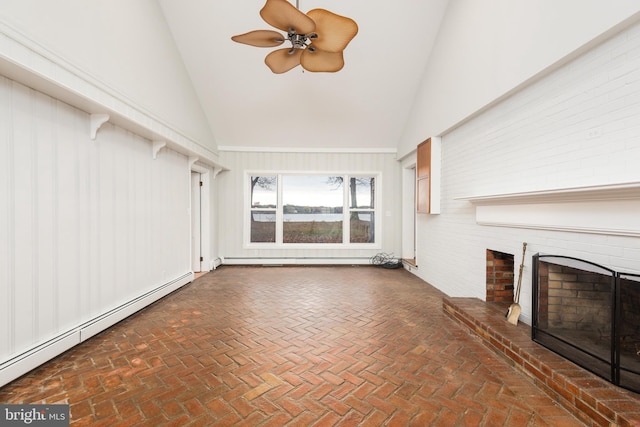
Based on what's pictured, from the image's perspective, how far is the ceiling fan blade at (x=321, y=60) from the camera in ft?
9.81

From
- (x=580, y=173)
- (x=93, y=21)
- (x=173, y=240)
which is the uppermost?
(x=93, y=21)

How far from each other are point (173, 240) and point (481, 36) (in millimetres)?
5055

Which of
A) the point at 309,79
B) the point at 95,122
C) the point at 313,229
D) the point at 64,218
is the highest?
the point at 309,79

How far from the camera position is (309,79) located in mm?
5062

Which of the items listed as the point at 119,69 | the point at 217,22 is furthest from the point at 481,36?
the point at 119,69

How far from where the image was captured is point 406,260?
620 cm

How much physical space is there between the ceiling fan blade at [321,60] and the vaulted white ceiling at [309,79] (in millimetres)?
1646

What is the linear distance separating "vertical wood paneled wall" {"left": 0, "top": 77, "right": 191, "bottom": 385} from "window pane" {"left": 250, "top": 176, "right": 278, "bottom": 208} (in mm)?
2860

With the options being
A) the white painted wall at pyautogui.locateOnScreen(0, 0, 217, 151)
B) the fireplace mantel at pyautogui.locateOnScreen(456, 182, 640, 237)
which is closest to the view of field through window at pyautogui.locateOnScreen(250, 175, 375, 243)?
the white painted wall at pyautogui.locateOnScreen(0, 0, 217, 151)

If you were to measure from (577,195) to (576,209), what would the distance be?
0.61 ft

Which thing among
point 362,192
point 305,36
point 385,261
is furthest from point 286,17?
point 385,261

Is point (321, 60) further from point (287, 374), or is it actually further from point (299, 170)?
point (299, 170)

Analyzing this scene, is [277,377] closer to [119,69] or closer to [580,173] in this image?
[580,173]

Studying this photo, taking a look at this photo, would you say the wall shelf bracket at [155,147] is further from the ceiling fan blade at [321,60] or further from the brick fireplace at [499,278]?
the brick fireplace at [499,278]
